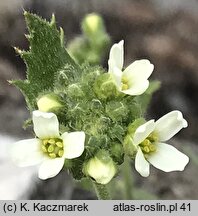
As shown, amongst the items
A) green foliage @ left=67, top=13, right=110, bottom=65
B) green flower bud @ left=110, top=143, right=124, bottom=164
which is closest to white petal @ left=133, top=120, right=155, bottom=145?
green flower bud @ left=110, top=143, right=124, bottom=164

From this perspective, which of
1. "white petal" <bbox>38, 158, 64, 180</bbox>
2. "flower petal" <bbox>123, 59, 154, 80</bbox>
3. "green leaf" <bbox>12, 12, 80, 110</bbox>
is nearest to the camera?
"white petal" <bbox>38, 158, 64, 180</bbox>

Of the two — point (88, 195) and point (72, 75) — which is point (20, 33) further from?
point (72, 75)

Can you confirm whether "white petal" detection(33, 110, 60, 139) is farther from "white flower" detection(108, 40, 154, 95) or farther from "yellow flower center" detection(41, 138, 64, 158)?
"white flower" detection(108, 40, 154, 95)

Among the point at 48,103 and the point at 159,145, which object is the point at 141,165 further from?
the point at 48,103

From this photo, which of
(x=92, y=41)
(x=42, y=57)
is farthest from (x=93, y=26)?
(x=42, y=57)

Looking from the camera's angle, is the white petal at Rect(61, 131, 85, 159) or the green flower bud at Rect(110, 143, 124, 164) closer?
the white petal at Rect(61, 131, 85, 159)

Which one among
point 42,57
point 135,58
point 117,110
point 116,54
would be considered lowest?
point 117,110

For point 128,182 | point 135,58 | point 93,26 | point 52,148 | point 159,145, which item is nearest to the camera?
point 52,148
